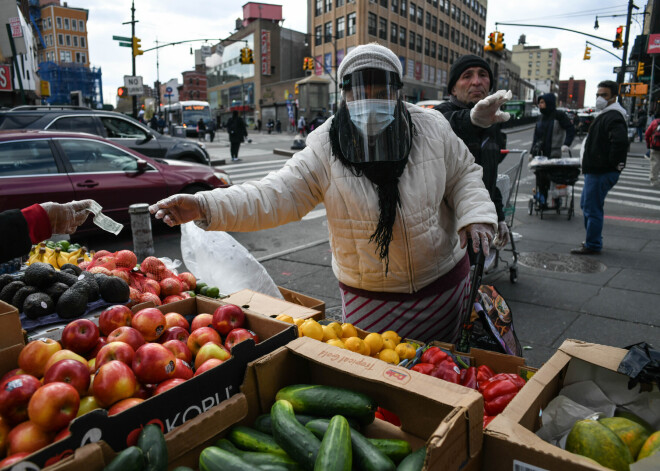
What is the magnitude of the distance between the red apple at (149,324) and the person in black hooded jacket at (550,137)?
28.4 ft

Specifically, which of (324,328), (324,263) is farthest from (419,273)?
(324,263)

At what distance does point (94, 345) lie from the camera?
6.61 ft

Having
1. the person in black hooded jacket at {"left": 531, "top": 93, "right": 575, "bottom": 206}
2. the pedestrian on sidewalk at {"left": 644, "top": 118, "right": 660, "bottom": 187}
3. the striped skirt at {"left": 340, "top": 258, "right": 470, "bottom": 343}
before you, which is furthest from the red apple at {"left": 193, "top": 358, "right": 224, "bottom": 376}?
the pedestrian on sidewalk at {"left": 644, "top": 118, "right": 660, "bottom": 187}

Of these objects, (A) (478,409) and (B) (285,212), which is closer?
A: (A) (478,409)

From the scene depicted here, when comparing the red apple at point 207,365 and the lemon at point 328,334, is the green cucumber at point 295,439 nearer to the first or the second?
the red apple at point 207,365

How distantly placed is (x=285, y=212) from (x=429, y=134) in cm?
90

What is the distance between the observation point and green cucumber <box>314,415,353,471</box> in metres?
1.25

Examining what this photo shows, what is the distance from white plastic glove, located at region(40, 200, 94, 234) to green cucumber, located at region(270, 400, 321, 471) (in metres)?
1.79

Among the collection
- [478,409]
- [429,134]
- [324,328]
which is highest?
[429,134]

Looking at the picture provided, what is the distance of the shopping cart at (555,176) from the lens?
8.76m

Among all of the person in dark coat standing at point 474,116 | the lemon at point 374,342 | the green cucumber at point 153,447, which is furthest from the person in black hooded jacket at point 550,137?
the green cucumber at point 153,447

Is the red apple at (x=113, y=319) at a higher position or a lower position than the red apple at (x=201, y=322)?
higher

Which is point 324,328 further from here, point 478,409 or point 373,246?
point 478,409

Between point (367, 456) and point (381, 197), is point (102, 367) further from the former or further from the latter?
point (381, 197)
